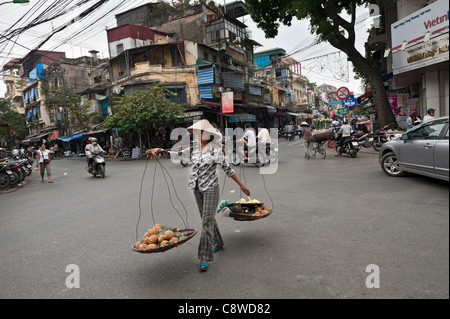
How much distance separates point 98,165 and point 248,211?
10.2 metres

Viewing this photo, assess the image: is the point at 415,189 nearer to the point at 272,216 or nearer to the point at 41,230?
the point at 272,216

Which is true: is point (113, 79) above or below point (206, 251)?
above

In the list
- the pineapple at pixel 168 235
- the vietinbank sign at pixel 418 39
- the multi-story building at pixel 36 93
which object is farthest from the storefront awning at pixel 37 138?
the pineapple at pixel 168 235

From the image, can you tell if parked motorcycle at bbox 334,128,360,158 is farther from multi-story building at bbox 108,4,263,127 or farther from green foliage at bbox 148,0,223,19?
green foliage at bbox 148,0,223,19

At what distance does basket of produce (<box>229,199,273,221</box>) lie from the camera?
3.72 metres

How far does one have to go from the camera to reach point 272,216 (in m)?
5.04

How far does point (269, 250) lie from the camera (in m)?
3.67

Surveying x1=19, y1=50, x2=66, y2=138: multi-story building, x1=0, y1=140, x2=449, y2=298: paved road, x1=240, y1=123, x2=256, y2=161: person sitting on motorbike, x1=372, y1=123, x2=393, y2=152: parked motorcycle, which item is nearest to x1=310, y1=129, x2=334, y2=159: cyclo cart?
x1=372, y1=123, x2=393, y2=152: parked motorcycle

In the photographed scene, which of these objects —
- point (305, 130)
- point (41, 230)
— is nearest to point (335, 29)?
point (305, 130)

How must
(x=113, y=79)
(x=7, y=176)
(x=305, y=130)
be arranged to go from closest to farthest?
(x=7, y=176) → (x=305, y=130) → (x=113, y=79)

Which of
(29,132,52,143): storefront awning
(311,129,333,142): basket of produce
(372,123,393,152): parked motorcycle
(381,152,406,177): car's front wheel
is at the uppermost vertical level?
(29,132,52,143): storefront awning

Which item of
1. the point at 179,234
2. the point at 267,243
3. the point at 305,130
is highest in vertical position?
the point at 305,130

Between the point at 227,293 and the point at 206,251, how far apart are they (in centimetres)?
62

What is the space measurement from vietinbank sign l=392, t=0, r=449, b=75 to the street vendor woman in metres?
9.46
